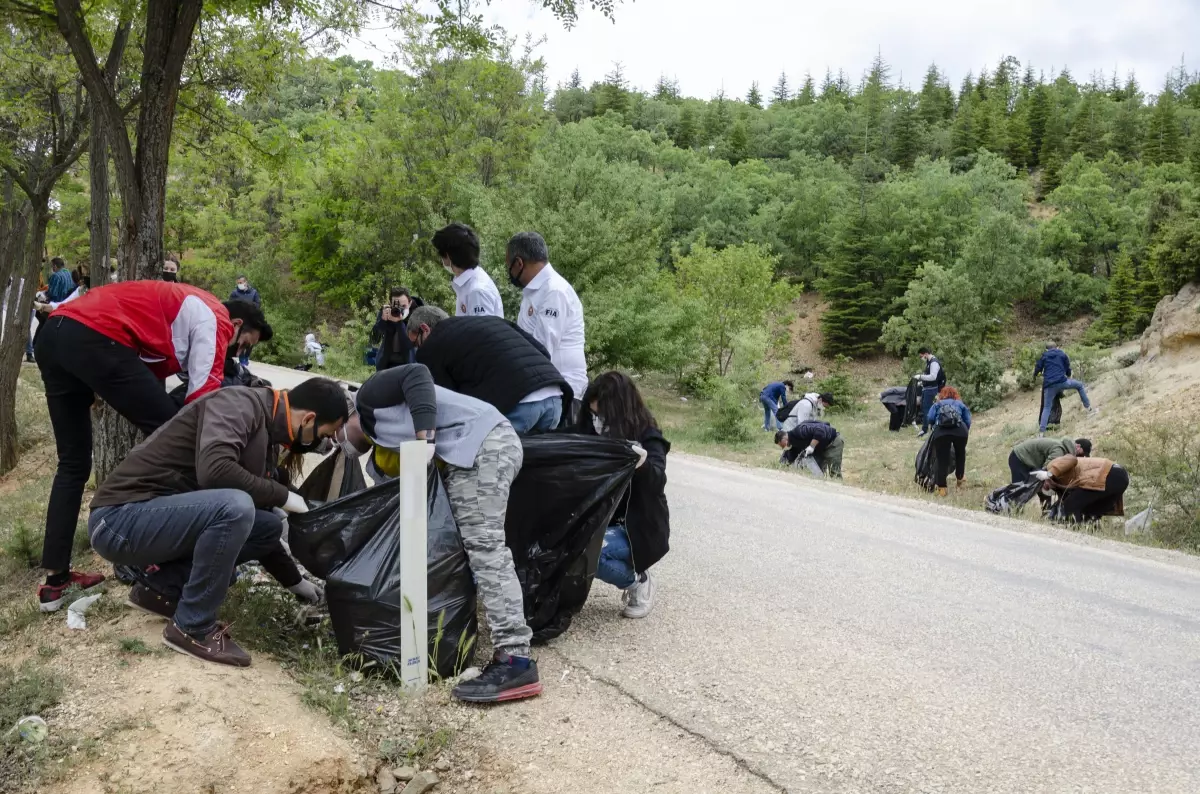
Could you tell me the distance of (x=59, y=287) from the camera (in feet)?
58.7

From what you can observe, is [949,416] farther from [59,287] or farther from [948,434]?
[59,287]

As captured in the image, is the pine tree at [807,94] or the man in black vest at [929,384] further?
the pine tree at [807,94]

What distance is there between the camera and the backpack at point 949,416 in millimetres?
14000

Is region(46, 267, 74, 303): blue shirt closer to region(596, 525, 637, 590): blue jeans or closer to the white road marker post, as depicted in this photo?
region(596, 525, 637, 590): blue jeans

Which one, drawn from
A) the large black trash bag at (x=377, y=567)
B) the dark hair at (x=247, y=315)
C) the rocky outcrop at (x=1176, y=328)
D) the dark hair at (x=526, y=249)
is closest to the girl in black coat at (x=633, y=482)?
the dark hair at (x=526, y=249)

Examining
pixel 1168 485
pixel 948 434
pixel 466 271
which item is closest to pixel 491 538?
pixel 466 271

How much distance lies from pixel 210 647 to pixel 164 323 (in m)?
1.85

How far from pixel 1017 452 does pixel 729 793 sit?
10413 mm

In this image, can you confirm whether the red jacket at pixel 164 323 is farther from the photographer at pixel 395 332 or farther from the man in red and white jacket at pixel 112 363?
the photographer at pixel 395 332

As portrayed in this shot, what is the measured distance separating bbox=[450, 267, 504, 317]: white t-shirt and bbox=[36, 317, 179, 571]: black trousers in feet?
5.68

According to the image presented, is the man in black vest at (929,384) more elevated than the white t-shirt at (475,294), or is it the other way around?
the white t-shirt at (475,294)

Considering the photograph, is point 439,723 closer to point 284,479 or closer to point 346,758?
point 346,758

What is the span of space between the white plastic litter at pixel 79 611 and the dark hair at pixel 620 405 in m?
2.72

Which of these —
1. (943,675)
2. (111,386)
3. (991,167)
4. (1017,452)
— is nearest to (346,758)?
(111,386)
